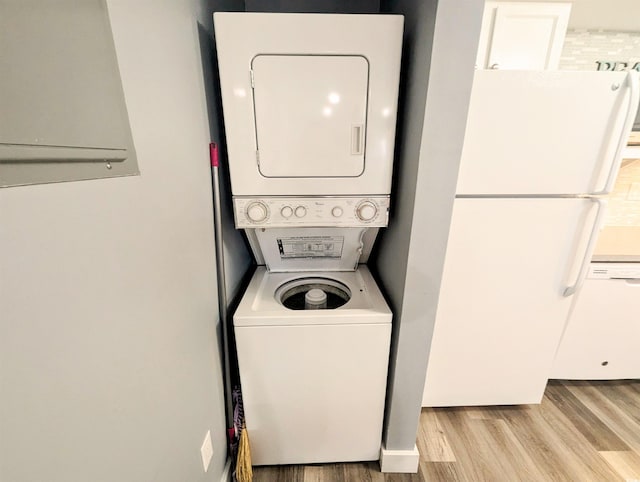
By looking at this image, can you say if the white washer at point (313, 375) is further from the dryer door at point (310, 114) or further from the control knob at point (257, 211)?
the dryer door at point (310, 114)

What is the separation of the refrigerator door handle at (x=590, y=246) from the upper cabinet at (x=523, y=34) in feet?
4.10

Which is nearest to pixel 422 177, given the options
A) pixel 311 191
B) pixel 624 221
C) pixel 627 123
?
pixel 311 191

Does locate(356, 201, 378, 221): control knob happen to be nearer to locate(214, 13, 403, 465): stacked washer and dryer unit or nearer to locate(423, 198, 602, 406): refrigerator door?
locate(214, 13, 403, 465): stacked washer and dryer unit

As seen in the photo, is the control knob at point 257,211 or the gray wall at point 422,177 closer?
the gray wall at point 422,177

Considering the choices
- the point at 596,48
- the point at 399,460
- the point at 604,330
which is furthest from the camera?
the point at 596,48

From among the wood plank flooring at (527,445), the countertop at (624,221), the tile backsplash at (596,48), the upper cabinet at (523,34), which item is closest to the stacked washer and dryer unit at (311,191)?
the wood plank flooring at (527,445)

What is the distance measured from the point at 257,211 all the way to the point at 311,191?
25 cm

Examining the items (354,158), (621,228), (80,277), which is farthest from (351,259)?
(621,228)

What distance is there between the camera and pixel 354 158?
112 cm

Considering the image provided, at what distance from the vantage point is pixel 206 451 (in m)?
1.05

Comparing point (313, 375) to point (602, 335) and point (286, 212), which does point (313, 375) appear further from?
point (602, 335)

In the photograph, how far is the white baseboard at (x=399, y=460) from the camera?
1.35m

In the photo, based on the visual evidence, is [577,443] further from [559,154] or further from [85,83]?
[85,83]

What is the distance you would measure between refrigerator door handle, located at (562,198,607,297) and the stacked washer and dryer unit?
1.10m
